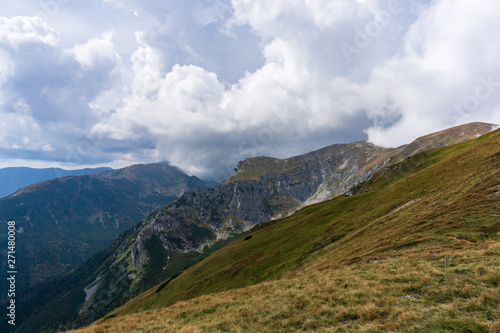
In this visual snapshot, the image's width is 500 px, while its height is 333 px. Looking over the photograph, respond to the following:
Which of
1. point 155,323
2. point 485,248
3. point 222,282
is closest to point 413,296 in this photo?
point 485,248

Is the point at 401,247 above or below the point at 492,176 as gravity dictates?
below

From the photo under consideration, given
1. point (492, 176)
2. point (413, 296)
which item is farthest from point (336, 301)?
point (492, 176)

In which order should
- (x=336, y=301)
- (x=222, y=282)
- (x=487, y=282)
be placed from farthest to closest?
(x=222, y=282) < (x=336, y=301) < (x=487, y=282)

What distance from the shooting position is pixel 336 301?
16047mm

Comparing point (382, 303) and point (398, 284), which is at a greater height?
point (382, 303)

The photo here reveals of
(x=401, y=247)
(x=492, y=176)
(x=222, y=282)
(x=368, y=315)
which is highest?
(x=492, y=176)

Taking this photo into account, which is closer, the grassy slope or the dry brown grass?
the dry brown grass

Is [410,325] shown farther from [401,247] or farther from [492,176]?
[492,176]

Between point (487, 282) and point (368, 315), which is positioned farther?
point (487, 282)

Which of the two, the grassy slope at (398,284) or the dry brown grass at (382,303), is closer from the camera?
the dry brown grass at (382,303)

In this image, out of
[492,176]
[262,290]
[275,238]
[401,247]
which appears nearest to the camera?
[262,290]

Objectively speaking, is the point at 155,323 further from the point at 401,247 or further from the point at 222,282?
the point at 222,282

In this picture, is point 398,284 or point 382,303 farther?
point 398,284

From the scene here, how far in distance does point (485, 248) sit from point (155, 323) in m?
31.9
